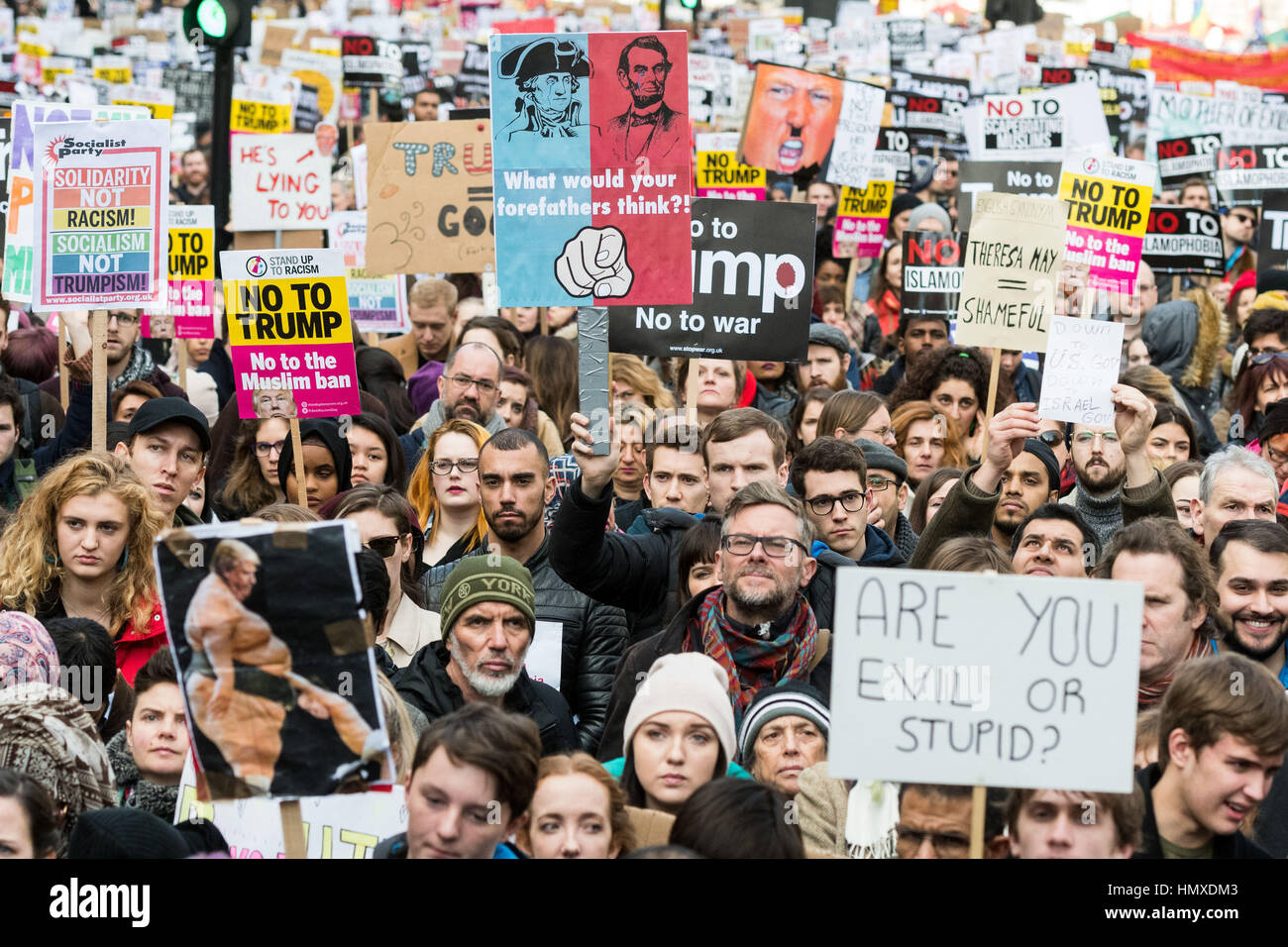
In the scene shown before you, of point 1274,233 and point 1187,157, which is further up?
point 1187,157

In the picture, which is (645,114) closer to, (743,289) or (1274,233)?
(743,289)

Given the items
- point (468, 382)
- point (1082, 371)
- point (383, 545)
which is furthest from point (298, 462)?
point (1082, 371)

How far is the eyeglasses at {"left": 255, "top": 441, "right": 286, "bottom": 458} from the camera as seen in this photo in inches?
302

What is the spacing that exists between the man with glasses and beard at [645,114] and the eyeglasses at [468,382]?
2438mm

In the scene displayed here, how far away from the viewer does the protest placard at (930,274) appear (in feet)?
35.6

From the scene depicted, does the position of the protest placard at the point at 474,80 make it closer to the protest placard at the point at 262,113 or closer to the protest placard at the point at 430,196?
the protest placard at the point at 262,113

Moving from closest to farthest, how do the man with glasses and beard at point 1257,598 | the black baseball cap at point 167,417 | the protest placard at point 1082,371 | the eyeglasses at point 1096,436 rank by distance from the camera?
1. the man with glasses and beard at point 1257,598
2. the black baseball cap at point 167,417
3. the protest placard at point 1082,371
4. the eyeglasses at point 1096,436

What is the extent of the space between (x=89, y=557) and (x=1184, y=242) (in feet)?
28.6

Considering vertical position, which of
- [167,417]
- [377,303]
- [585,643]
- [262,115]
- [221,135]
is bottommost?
[585,643]

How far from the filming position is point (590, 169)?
A: 5.82 m

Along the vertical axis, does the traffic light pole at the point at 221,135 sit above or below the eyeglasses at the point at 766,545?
above

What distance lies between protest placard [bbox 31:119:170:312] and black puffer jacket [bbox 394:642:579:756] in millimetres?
3219

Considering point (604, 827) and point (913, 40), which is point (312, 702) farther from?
point (913, 40)

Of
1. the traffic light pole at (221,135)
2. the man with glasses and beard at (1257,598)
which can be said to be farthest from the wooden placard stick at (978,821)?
the traffic light pole at (221,135)
